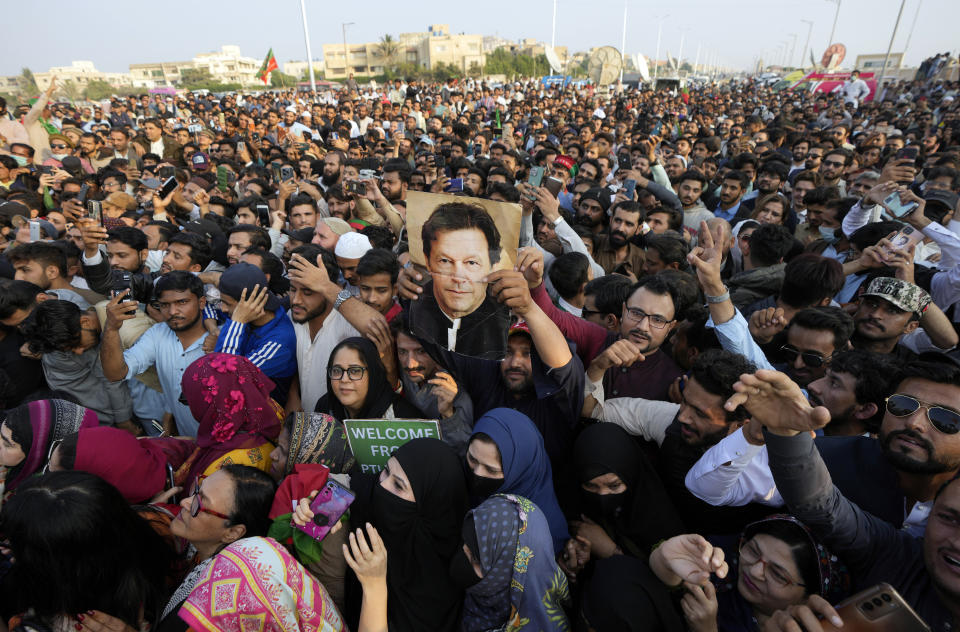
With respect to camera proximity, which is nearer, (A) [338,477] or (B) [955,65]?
(A) [338,477]

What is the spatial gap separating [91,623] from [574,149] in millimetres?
10057

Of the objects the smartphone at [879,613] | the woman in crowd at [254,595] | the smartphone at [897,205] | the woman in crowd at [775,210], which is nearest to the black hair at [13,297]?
the woman in crowd at [254,595]

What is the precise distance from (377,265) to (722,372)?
2.22 m

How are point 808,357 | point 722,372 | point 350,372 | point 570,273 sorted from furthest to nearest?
point 570,273 < point 808,357 < point 350,372 < point 722,372

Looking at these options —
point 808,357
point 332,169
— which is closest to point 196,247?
point 332,169

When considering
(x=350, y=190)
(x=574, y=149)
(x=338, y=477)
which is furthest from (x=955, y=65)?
(x=338, y=477)

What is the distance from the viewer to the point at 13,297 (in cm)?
305

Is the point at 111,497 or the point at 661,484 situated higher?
the point at 111,497

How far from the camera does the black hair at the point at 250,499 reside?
201 centimetres

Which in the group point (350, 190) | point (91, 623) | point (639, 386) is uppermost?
point (350, 190)

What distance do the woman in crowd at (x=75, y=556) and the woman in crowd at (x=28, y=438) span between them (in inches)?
26.2

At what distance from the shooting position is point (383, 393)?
2660 mm

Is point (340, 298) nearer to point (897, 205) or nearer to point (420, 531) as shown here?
point (420, 531)

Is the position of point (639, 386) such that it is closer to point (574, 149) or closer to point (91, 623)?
point (91, 623)
